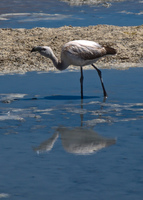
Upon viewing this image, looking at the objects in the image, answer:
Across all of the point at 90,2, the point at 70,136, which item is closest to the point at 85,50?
the point at 70,136

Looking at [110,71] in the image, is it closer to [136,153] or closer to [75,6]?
[136,153]

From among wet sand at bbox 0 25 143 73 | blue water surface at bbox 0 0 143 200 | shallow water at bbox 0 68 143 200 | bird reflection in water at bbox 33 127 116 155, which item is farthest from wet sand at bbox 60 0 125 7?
bird reflection in water at bbox 33 127 116 155

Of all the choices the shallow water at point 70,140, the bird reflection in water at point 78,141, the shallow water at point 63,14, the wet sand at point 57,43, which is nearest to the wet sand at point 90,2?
the shallow water at point 63,14

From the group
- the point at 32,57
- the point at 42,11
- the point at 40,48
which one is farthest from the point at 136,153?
the point at 42,11

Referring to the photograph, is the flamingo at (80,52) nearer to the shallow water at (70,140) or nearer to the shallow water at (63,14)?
the shallow water at (70,140)

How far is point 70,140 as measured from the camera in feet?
22.1

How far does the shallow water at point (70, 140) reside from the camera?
17.0ft

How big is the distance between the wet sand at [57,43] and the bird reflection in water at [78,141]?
509 centimetres

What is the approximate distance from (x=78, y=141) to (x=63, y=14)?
14.8 metres

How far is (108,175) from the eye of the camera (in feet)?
18.0

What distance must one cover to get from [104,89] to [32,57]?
3794mm

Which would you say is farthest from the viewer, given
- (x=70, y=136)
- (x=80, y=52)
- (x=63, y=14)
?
(x=63, y=14)

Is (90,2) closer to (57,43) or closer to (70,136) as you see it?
(57,43)

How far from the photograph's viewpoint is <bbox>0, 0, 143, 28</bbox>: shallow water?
1862 cm
